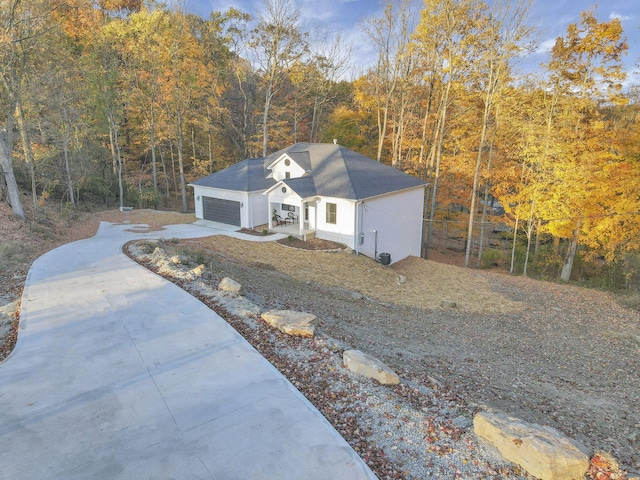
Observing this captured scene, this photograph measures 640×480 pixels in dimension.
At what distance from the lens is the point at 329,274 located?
14.9 m

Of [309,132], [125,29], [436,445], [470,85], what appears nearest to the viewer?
[436,445]

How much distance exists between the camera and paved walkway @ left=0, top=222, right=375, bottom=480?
13.2 feet

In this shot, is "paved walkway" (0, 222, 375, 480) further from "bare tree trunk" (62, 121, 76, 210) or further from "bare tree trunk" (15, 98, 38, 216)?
"bare tree trunk" (62, 121, 76, 210)

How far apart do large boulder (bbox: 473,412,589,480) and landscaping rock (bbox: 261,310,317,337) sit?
323cm

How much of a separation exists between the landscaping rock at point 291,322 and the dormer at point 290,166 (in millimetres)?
14093

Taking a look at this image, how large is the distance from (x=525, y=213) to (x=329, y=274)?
10.2 meters

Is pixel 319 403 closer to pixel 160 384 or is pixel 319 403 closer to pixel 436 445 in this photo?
pixel 436 445

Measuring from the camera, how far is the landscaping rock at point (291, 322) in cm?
700

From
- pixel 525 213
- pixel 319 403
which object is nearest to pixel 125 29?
pixel 525 213

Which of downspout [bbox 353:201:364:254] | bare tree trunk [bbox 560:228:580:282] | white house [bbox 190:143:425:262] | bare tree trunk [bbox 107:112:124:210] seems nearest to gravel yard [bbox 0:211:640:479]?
downspout [bbox 353:201:364:254]

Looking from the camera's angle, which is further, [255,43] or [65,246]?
[255,43]

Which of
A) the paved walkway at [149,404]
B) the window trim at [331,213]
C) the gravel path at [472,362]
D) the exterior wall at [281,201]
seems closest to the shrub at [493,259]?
the gravel path at [472,362]

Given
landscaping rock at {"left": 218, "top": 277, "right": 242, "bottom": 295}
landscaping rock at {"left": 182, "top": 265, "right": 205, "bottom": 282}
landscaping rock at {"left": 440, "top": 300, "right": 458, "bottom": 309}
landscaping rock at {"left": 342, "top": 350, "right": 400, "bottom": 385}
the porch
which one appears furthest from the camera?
the porch

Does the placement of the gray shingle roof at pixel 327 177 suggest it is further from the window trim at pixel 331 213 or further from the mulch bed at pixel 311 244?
the mulch bed at pixel 311 244
